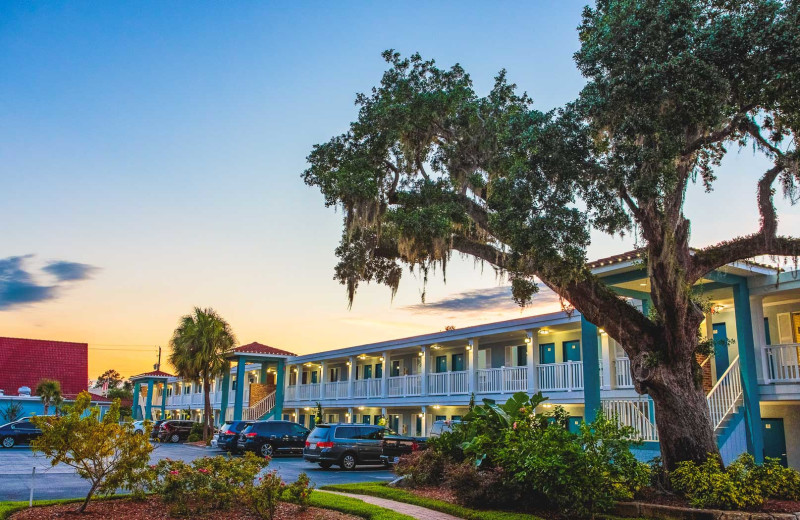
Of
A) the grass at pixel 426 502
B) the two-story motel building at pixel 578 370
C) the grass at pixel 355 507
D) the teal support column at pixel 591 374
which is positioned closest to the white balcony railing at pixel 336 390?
the two-story motel building at pixel 578 370

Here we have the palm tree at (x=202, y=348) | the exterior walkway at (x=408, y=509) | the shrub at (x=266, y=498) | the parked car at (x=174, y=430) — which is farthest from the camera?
the parked car at (x=174, y=430)

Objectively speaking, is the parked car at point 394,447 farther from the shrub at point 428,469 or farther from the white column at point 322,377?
the white column at point 322,377

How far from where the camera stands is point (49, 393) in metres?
39.5

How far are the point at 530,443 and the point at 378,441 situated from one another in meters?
12.8

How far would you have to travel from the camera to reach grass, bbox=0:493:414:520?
10.5 meters

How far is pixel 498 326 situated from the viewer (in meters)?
26.4

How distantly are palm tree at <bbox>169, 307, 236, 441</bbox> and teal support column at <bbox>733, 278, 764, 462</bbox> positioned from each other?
88.3 feet

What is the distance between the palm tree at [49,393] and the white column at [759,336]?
37.6 metres

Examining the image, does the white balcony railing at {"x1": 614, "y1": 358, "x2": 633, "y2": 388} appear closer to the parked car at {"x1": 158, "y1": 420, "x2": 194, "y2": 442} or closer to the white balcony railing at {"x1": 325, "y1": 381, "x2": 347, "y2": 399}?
the white balcony railing at {"x1": 325, "y1": 381, "x2": 347, "y2": 399}

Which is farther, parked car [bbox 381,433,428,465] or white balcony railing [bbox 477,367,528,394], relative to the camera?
white balcony railing [bbox 477,367,528,394]

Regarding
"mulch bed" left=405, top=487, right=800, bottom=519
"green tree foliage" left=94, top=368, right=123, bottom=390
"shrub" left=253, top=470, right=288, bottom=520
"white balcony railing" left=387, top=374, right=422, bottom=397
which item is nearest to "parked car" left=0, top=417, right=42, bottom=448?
"white balcony railing" left=387, top=374, right=422, bottom=397

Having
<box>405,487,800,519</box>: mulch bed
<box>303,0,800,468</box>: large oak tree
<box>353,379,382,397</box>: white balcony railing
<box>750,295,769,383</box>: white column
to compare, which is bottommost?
<box>405,487,800,519</box>: mulch bed

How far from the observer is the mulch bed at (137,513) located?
10.2 meters

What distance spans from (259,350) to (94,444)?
2969 cm
